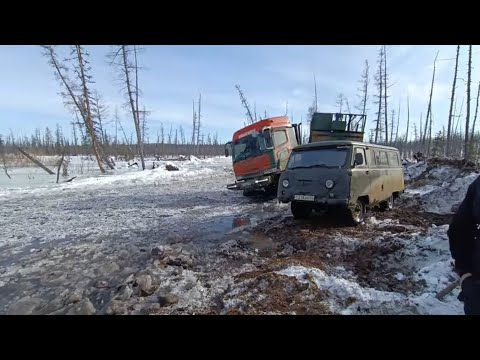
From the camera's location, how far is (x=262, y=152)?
12781mm

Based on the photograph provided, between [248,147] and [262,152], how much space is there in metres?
0.95

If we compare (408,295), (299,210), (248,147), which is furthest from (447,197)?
(408,295)

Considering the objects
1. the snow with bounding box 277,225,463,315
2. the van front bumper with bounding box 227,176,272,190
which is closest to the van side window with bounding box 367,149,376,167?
the snow with bounding box 277,225,463,315

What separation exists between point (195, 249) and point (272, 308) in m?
3.20

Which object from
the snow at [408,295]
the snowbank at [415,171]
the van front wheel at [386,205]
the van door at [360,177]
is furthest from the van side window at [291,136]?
the snowbank at [415,171]

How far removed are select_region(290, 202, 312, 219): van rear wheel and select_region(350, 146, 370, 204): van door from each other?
5.03 feet

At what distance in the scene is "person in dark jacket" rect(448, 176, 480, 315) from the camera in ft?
7.45

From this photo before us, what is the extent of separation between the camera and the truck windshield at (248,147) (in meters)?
12.8

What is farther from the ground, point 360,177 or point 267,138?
point 267,138

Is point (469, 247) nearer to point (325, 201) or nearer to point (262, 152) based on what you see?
point (325, 201)
